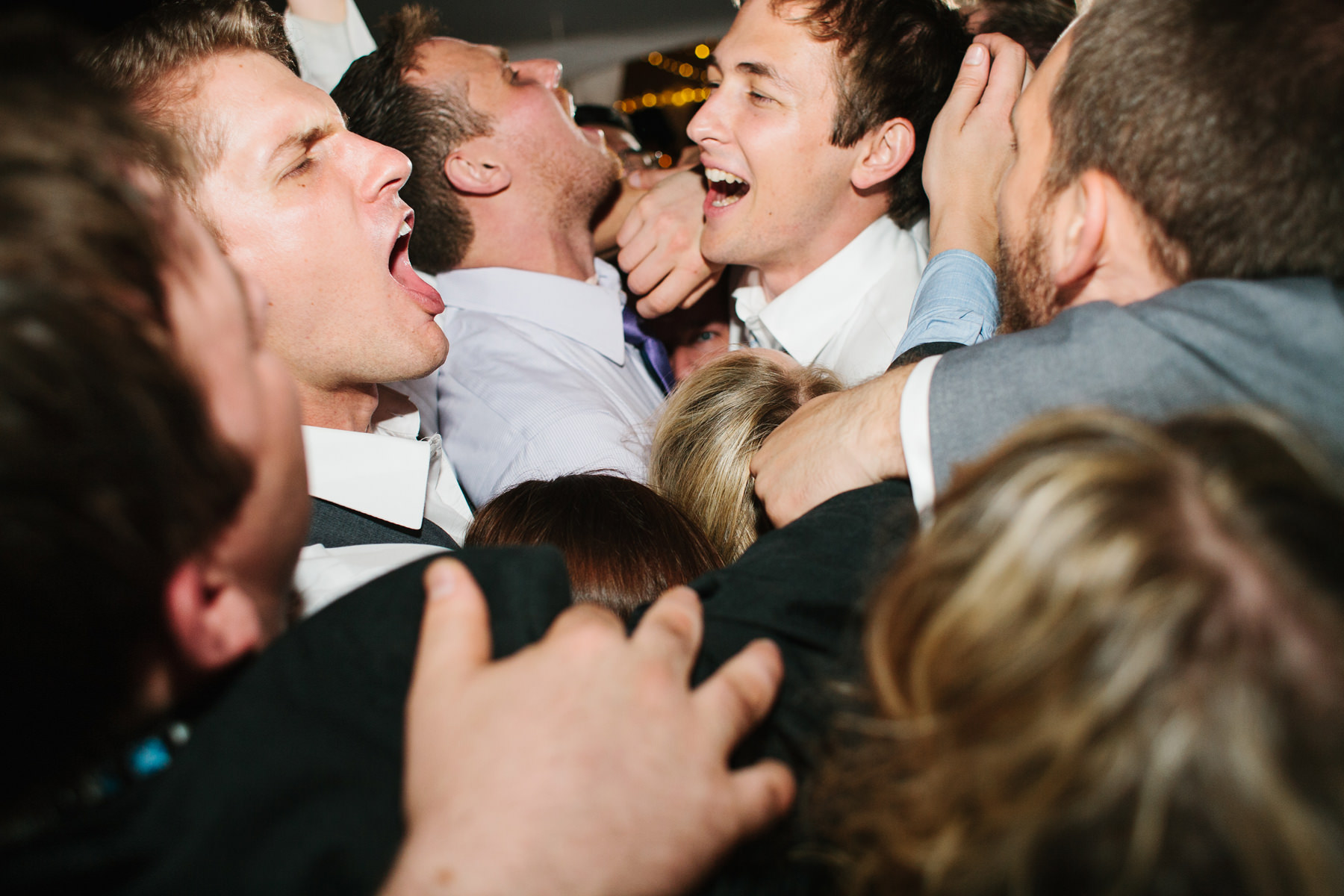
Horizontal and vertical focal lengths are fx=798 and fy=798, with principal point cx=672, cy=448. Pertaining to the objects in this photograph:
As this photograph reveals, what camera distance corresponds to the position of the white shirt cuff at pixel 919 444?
111 cm

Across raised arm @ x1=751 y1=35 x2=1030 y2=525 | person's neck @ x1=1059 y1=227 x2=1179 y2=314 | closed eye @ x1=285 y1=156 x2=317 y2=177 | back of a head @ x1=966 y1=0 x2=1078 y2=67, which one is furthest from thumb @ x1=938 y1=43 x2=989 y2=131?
closed eye @ x1=285 y1=156 x2=317 y2=177

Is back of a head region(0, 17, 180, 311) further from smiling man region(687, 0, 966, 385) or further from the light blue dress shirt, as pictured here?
smiling man region(687, 0, 966, 385)

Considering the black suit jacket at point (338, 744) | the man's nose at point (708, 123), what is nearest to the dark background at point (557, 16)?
the man's nose at point (708, 123)

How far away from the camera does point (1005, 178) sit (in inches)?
58.0

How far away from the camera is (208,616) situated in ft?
2.51

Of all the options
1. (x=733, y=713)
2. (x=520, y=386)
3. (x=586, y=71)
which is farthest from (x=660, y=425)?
(x=586, y=71)

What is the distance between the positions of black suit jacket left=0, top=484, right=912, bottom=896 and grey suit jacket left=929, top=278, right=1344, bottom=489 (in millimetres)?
238

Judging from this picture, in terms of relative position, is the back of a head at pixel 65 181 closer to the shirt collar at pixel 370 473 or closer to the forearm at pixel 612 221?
the shirt collar at pixel 370 473

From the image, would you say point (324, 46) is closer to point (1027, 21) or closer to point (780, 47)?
point (780, 47)

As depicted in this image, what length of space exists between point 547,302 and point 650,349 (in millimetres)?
495

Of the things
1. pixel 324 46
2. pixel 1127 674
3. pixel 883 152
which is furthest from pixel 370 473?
pixel 324 46

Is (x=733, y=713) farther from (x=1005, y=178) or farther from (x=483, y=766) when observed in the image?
(x=1005, y=178)

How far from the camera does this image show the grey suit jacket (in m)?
0.91

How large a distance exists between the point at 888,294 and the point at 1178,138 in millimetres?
1515
